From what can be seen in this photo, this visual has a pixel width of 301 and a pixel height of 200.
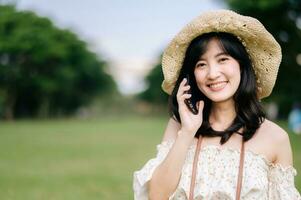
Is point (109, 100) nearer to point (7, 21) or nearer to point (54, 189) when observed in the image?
point (7, 21)

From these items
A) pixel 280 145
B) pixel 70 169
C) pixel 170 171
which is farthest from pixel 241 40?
pixel 70 169

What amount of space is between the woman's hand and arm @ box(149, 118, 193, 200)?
41 millimetres

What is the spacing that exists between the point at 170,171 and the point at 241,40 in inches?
31.0

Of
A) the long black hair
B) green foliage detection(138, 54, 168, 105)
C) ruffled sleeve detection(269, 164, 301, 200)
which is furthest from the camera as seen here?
green foliage detection(138, 54, 168, 105)

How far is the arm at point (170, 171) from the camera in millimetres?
2340

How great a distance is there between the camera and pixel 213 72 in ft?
7.99

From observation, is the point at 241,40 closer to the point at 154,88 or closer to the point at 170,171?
the point at 170,171

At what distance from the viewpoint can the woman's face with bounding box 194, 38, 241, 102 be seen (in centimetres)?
246

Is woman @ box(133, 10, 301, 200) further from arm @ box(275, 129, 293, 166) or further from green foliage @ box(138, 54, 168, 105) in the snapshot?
green foliage @ box(138, 54, 168, 105)

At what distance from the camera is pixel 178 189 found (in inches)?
93.4

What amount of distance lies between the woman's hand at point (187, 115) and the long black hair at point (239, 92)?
0.09 m

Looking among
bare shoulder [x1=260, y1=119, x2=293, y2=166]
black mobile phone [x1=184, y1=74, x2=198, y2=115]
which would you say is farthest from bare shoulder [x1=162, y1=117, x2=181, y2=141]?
bare shoulder [x1=260, y1=119, x2=293, y2=166]

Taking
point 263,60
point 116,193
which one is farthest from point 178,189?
point 116,193

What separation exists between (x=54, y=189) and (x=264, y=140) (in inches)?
248
